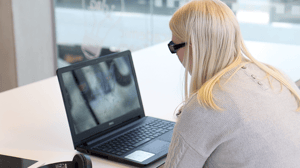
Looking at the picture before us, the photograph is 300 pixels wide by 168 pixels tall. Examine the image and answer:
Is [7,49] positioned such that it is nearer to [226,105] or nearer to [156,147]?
[156,147]

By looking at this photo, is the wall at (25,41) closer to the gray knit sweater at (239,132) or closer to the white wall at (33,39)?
the white wall at (33,39)

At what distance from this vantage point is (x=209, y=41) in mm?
851

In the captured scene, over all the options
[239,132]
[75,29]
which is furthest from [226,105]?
[75,29]

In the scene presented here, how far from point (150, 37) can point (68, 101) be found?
2438 millimetres

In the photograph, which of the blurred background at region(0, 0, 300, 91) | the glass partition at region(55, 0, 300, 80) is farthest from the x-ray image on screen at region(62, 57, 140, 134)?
the glass partition at region(55, 0, 300, 80)

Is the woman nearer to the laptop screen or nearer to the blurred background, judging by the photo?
the laptop screen

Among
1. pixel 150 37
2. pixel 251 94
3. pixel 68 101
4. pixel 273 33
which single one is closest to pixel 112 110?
pixel 68 101

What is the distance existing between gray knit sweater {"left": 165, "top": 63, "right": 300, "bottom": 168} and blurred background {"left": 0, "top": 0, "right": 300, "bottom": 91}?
211 centimetres

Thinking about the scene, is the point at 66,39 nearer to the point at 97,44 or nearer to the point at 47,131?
the point at 97,44

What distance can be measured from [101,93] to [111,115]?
8 centimetres

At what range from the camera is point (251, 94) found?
0.80 metres

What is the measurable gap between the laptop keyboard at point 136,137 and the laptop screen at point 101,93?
7cm

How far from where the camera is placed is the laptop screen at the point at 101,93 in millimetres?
1073

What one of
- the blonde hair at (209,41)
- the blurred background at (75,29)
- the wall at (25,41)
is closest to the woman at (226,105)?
the blonde hair at (209,41)
